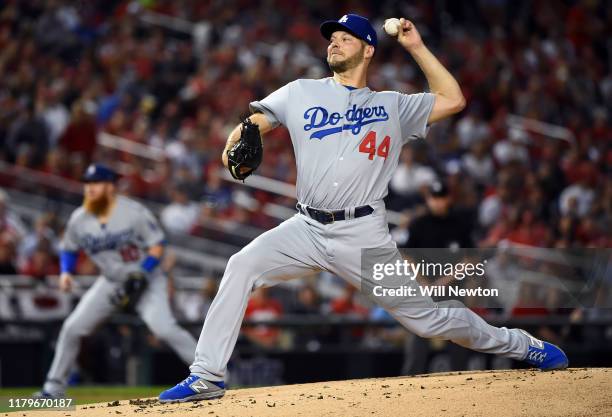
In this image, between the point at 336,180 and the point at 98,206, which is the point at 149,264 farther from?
the point at 336,180

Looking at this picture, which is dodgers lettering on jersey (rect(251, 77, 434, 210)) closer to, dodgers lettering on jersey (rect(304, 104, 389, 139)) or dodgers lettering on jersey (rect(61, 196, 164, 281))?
dodgers lettering on jersey (rect(304, 104, 389, 139))

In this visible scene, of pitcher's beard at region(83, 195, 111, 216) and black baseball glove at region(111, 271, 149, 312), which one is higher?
pitcher's beard at region(83, 195, 111, 216)

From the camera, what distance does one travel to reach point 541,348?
679 centimetres

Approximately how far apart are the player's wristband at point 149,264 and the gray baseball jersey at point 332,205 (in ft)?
10.1

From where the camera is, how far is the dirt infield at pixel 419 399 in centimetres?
592

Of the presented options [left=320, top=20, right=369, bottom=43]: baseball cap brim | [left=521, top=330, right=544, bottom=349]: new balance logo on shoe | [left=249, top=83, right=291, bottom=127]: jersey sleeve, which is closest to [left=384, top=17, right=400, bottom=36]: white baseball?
[left=320, top=20, right=369, bottom=43]: baseball cap brim

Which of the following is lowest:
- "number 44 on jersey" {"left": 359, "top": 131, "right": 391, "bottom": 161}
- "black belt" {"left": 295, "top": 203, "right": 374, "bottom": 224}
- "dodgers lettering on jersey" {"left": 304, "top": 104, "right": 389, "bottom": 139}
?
"black belt" {"left": 295, "top": 203, "right": 374, "bottom": 224}

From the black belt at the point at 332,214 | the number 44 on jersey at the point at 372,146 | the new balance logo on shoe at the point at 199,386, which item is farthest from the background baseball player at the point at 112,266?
the number 44 on jersey at the point at 372,146

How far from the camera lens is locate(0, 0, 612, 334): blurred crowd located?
1363 centimetres

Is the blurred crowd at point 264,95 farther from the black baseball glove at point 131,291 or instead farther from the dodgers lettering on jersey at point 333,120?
the dodgers lettering on jersey at point 333,120

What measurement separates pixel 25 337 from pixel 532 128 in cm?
747

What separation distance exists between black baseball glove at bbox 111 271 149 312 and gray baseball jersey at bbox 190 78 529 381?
298cm

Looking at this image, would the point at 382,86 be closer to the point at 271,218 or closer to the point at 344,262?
the point at 271,218

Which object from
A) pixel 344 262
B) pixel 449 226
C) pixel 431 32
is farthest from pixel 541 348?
pixel 431 32
